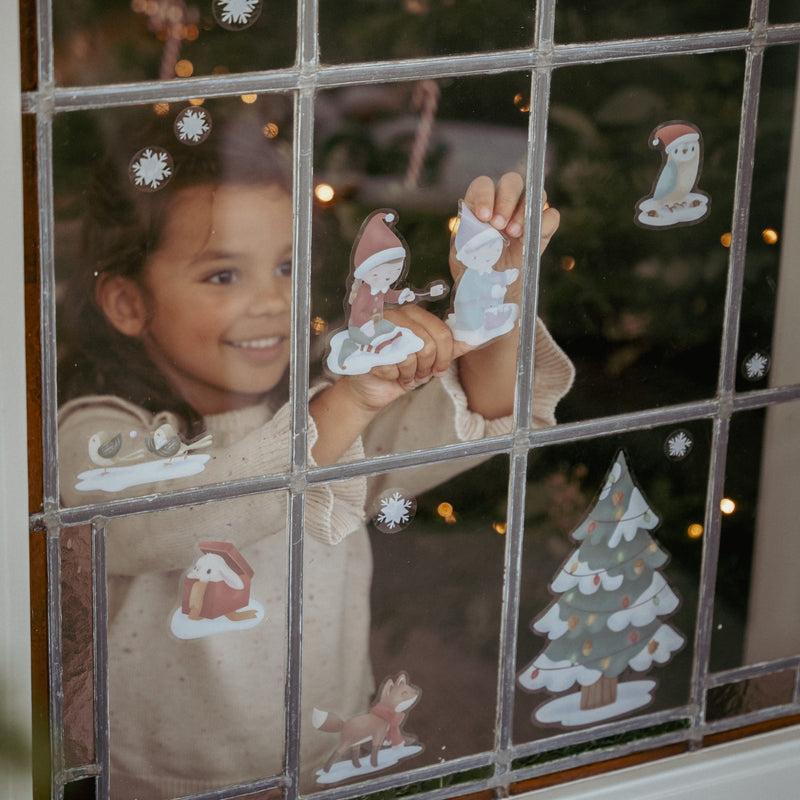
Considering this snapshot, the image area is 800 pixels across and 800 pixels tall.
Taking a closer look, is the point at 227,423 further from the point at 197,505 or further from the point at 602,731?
the point at 602,731

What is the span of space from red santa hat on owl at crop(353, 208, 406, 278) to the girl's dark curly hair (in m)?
0.15

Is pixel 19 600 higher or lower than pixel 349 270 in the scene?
lower

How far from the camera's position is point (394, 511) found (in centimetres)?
230

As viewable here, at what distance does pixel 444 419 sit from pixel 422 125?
48 cm

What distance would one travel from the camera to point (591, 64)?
2.20 m

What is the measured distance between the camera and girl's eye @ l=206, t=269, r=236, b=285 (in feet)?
6.68

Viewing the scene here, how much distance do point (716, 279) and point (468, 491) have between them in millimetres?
566

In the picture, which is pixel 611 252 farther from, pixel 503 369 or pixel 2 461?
pixel 2 461

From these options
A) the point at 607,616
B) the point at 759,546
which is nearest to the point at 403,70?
the point at 607,616

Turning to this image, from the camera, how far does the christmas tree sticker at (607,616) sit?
2502 mm

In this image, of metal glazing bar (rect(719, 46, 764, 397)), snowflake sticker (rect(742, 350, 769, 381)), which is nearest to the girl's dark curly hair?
metal glazing bar (rect(719, 46, 764, 397))

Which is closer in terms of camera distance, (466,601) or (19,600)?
(19,600)

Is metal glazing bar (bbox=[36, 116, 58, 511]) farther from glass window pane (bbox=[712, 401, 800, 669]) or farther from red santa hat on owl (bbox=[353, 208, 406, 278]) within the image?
glass window pane (bbox=[712, 401, 800, 669])

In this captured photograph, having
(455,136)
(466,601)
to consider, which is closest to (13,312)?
(455,136)
